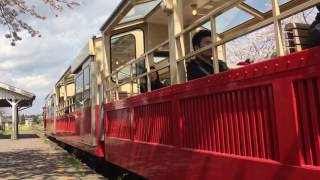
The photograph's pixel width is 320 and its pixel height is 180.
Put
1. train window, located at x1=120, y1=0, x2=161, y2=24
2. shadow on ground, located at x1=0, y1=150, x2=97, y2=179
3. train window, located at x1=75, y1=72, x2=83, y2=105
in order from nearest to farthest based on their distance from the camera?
1. train window, located at x1=120, y1=0, x2=161, y2=24
2. shadow on ground, located at x1=0, y1=150, x2=97, y2=179
3. train window, located at x1=75, y1=72, x2=83, y2=105

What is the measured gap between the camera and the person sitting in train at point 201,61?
478 centimetres

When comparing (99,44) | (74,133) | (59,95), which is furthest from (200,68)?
(59,95)

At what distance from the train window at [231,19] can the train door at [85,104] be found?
5114 mm

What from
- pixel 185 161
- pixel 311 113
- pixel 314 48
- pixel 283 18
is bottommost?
pixel 185 161

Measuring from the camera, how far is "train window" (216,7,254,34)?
4.42 m

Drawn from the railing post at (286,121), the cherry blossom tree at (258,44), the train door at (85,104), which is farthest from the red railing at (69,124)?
the railing post at (286,121)

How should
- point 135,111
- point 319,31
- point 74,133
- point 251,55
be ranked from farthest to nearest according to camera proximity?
point 74,133 → point 135,111 → point 251,55 → point 319,31

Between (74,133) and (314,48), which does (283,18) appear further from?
(74,133)

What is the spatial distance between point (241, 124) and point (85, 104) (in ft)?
24.3

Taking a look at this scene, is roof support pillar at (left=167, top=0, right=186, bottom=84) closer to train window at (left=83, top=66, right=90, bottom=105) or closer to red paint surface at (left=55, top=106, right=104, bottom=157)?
red paint surface at (left=55, top=106, right=104, bottom=157)

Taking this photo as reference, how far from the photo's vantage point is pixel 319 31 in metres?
3.20

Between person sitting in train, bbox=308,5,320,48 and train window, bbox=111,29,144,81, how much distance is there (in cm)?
530

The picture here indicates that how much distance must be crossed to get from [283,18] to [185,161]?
2169 mm

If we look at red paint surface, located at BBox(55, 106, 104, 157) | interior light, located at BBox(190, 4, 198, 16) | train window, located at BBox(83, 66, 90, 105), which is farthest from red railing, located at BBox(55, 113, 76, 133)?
interior light, located at BBox(190, 4, 198, 16)
